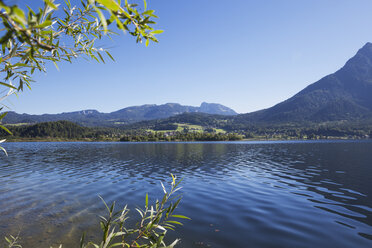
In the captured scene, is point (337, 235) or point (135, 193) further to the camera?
point (135, 193)

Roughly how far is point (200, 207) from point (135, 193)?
694 centimetres

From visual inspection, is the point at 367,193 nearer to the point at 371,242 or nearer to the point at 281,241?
the point at 371,242

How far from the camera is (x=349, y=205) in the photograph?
1498cm

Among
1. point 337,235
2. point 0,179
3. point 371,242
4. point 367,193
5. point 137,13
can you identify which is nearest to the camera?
point 137,13

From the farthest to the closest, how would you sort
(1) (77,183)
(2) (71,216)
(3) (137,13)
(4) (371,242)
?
(1) (77,183)
(2) (71,216)
(4) (371,242)
(3) (137,13)

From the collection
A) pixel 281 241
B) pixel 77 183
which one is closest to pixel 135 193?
pixel 77 183

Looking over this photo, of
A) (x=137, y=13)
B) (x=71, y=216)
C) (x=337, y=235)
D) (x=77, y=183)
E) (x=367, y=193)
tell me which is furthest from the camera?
(x=77, y=183)

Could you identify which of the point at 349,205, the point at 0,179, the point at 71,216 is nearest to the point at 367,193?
the point at 349,205

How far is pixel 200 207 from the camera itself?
14.7m

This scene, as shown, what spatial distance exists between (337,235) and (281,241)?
323cm

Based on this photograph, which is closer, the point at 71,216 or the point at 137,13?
the point at 137,13

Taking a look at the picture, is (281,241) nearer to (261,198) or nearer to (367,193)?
(261,198)

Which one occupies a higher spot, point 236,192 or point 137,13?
point 137,13

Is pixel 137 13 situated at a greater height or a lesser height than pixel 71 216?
greater
